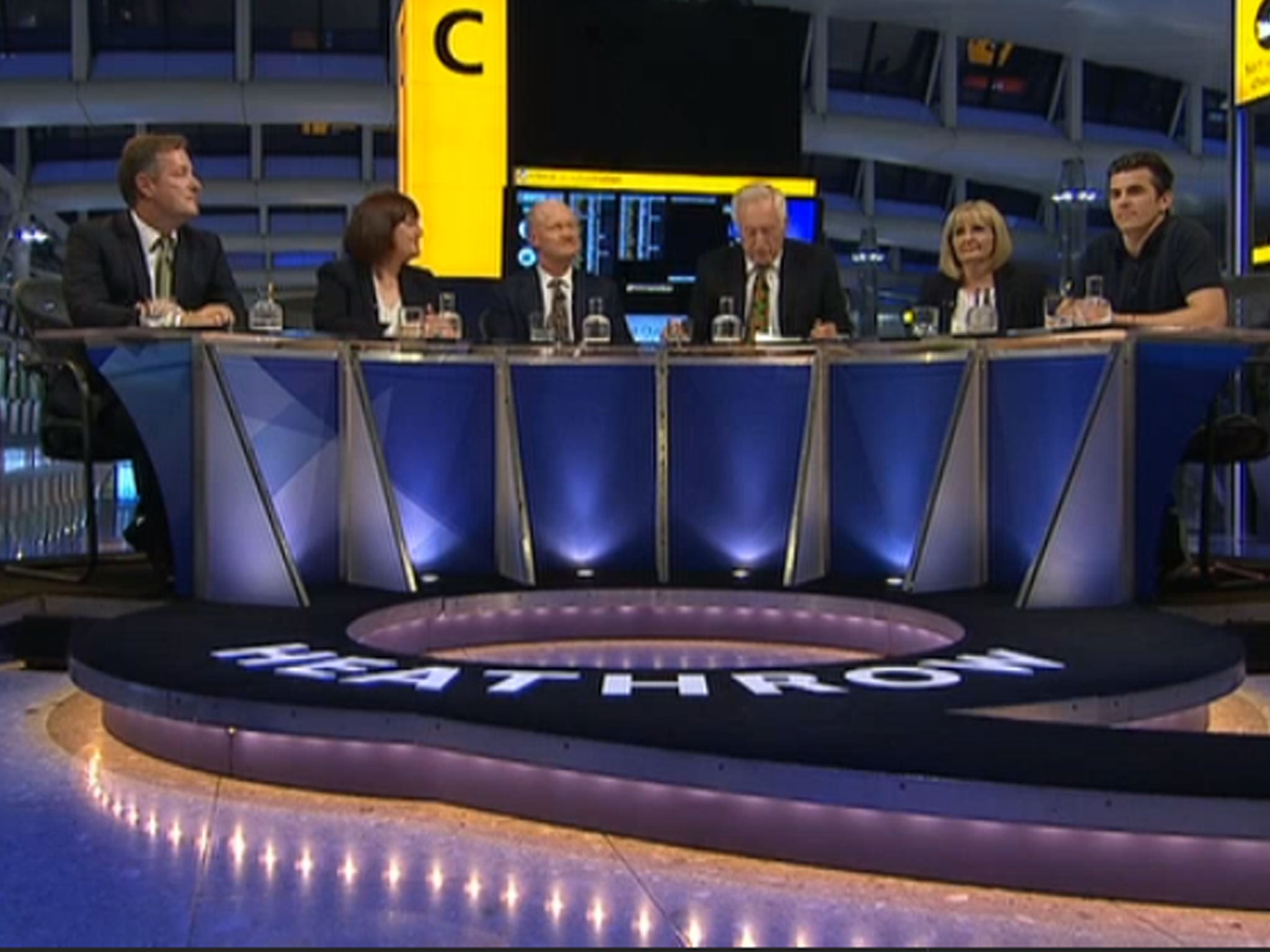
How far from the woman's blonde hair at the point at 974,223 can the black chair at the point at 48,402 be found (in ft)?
8.97

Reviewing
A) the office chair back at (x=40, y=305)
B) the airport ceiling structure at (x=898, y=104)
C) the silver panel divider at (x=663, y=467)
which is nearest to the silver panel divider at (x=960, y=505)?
the silver panel divider at (x=663, y=467)

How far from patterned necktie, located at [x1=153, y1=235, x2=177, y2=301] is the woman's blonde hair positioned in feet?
7.98

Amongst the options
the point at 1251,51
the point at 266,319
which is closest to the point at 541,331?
the point at 266,319

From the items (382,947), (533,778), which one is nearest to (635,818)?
(533,778)

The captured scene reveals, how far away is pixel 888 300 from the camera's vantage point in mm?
24656

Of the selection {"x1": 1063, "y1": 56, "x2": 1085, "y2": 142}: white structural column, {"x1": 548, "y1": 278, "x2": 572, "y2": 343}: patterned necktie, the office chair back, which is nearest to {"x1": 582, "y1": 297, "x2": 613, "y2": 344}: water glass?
{"x1": 548, "y1": 278, "x2": 572, "y2": 343}: patterned necktie

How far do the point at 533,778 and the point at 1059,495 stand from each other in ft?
7.18

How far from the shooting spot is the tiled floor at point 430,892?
1988mm

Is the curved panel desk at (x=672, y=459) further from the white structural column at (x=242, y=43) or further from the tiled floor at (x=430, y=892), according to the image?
the white structural column at (x=242, y=43)

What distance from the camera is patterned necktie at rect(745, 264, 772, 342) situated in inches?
197

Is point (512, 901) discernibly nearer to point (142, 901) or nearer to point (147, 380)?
point (142, 901)

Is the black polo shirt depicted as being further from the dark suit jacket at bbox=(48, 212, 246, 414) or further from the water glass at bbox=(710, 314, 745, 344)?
the dark suit jacket at bbox=(48, 212, 246, 414)

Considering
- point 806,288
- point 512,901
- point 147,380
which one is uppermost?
point 806,288

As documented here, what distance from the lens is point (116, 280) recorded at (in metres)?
4.51
